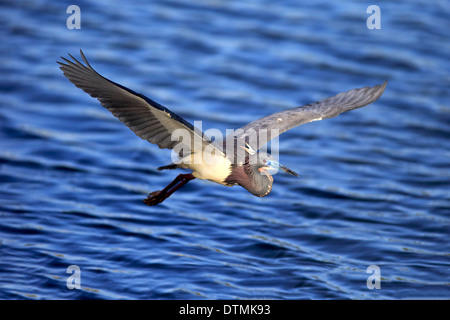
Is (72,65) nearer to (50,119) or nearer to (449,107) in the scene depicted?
(50,119)

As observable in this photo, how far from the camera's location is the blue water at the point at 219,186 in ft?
28.5

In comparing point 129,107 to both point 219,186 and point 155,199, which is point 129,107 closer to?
point 155,199

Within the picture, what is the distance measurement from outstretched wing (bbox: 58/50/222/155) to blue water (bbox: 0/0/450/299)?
219 centimetres

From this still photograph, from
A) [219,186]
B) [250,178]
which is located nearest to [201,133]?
[250,178]

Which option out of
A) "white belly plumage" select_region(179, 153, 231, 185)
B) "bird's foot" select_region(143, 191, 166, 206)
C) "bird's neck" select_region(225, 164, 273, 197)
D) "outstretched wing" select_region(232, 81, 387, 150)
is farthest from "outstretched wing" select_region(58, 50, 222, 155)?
"outstretched wing" select_region(232, 81, 387, 150)

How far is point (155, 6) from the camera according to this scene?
15.6 meters

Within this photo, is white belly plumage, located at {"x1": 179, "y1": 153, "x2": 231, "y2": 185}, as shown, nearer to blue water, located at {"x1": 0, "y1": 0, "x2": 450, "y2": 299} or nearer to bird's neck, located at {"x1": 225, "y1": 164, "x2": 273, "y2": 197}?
bird's neck, located at {"x1": 225, "y1": 164, "x2": 273, "y2": 197}

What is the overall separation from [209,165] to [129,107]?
1.07 m

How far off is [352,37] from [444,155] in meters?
3.93

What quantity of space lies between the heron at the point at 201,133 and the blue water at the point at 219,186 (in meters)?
1.55

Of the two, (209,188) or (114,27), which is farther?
(114,27)

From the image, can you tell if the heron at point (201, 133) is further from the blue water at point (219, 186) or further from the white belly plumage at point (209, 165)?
the blue water at point (219, 186)

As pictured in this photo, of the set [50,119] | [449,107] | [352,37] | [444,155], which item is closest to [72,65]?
[50,119]

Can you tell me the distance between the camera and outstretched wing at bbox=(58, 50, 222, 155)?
6.52 meters
